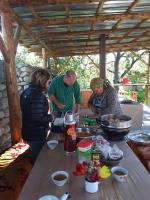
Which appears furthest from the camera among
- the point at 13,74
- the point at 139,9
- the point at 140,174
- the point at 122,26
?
the point at 122,26

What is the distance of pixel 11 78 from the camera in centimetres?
372

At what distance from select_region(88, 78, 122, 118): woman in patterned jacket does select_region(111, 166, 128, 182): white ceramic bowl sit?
143cm

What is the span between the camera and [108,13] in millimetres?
4703

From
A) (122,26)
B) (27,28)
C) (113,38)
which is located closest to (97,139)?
(27,28)

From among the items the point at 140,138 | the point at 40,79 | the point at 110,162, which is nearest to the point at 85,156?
the point at 110,162

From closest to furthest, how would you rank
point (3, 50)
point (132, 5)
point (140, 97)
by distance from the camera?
point (3, 50) → point (132, 5) → point (140, 97)

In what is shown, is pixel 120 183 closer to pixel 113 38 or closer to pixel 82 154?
pixel 82 154

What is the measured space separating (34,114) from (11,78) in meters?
1.41

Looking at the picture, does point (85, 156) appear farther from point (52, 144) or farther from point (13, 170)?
point (13, 170)

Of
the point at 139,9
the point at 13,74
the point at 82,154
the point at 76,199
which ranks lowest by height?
the point at 76,199

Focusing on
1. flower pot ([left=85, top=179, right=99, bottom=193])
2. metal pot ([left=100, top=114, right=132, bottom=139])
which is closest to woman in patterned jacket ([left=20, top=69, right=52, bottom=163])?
metal pot ([left=100, top=114, right=132, bottom=139])

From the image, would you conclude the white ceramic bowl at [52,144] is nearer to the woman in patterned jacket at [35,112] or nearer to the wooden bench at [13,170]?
the woman in patterned jacket at [35,112]

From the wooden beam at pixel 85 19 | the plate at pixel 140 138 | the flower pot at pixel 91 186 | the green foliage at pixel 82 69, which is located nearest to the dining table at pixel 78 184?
the flower pot at pixel 91 186

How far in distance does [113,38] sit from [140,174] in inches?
254
